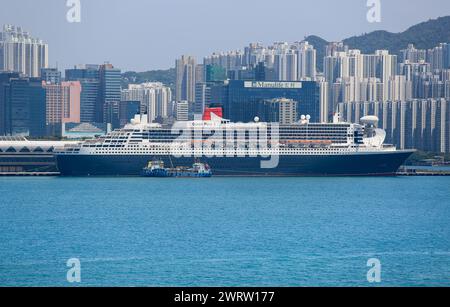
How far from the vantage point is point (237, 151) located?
36312 millimetres

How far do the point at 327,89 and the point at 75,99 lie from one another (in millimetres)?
20599

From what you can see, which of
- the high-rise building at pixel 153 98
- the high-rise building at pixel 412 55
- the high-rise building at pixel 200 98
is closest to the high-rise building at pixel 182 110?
the high-rise building at pixel 200 98

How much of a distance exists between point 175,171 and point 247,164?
8.81 feet

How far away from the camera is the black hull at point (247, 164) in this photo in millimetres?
36156

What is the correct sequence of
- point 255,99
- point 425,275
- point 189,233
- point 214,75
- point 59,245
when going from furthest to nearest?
point 214,75, point 255,99, point 189,233, point 59,245, point 425,275

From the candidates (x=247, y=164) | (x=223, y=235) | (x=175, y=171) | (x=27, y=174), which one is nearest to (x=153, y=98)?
(x=27, y=174)

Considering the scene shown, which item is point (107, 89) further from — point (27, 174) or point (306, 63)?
point (27, 174)

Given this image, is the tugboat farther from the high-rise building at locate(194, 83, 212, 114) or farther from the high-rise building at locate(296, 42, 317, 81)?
the high-rise building at locate(296, 42, 317, 81)

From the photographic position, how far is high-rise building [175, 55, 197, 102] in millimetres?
80000

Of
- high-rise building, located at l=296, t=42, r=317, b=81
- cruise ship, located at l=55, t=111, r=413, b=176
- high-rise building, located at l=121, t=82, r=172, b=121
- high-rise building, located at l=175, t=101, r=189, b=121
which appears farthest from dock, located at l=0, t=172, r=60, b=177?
high-rise building, located at l=296, t=42, r=317, b=81

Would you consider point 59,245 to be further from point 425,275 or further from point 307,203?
point 307,203

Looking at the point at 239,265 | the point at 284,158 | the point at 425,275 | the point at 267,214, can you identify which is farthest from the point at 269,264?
the point at 284,158

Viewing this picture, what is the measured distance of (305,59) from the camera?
7694cm

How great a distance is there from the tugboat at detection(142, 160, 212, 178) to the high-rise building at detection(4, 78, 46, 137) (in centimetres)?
3065
